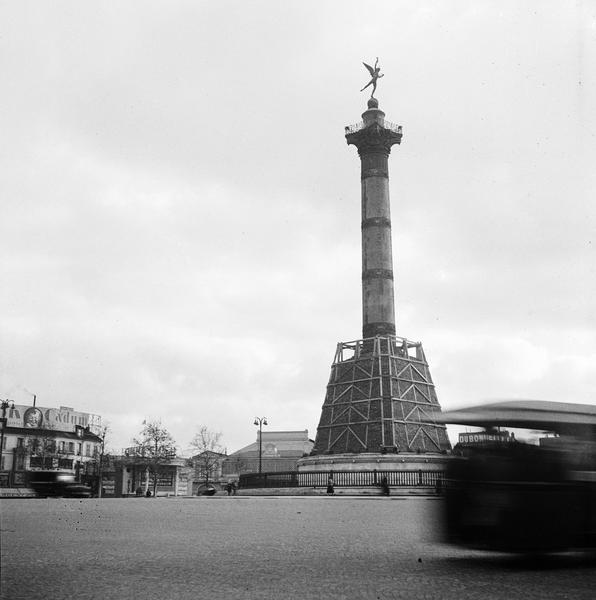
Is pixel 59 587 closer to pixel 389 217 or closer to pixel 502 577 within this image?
pixel 502 577

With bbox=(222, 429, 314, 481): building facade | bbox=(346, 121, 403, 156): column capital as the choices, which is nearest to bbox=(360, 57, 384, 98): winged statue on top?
bbox=(346, 121, 403, 156): column capital

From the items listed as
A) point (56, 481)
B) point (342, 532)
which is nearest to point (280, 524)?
point (342, 532)

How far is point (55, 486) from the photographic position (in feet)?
129

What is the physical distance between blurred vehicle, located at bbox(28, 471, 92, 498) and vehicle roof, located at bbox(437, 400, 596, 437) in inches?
1377

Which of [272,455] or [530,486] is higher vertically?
[272,455]

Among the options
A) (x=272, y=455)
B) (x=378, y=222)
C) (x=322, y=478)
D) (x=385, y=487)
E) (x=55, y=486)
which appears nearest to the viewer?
(x=55, y=486)

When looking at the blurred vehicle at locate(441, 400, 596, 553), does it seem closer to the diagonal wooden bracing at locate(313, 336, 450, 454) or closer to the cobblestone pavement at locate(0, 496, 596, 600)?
the cobblestone pavement at locate(0, 496, 596, 600)

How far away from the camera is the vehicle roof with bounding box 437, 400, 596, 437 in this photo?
847 centimetres

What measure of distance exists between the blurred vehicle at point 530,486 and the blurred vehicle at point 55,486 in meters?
34.7

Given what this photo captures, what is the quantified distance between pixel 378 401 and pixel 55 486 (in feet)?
93.7

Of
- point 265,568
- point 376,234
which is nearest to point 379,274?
point 376,234

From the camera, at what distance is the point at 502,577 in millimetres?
7137

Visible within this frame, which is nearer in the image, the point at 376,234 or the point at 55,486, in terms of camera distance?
the point at 55,486

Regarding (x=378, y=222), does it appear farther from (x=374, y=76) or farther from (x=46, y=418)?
(x=46, y=418)
